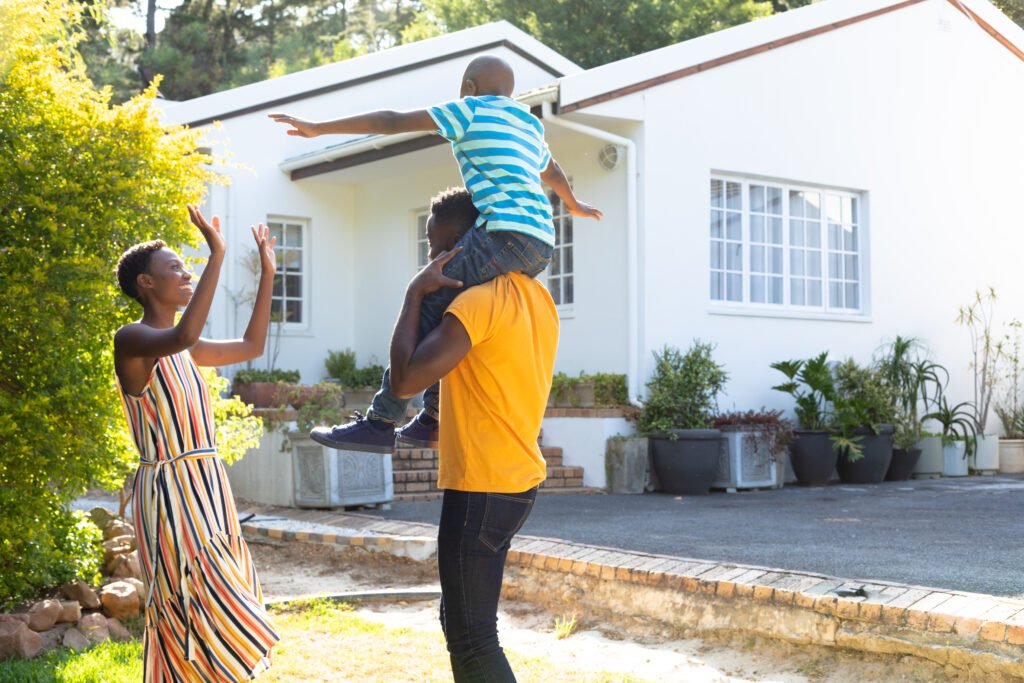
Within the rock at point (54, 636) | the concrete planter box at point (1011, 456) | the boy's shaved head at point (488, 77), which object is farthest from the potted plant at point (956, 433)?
the boy's shaved head at point (488, 77)

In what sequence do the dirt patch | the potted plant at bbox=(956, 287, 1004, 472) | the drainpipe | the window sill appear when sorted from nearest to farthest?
1. the dirt patch
2. the drainpipe
3. the window sill
4. the potted plant at bbox=(956, 287, 1004, 472)

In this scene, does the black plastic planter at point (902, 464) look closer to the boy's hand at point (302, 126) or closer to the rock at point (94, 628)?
the rock at point (94, 628)

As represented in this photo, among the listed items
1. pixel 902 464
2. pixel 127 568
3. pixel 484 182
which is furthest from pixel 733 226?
pixel 484 182

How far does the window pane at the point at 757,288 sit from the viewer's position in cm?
1148

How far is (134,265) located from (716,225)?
8.59 metres

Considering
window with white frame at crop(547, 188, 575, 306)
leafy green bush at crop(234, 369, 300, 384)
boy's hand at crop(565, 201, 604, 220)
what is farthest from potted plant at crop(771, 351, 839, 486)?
boy's hand at crop(565, 201, 604, 220)

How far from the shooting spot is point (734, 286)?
11352 mm

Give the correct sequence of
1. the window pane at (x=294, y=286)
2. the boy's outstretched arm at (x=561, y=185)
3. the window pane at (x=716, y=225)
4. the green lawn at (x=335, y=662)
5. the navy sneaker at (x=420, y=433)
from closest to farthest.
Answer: the navy sneaker at (x=420, y=433) → the boy's outstretched arm at (x=561, y=185) → the green lawn at (x=335, y=662) → the window pane at (x=716, y=225) → the window pane at (x=294, y=286)

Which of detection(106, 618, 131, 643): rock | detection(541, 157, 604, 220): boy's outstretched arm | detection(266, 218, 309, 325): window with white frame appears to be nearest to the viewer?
detection(541, 157, 604, 220): boy's outstretched arm

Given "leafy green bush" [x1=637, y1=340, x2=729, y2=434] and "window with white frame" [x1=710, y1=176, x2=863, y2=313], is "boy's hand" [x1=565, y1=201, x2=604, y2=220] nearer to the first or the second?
"leafy green bush" [x1=637, y1=340, x2=729, y2=434]

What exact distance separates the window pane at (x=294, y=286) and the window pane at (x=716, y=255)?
5326 millimetres

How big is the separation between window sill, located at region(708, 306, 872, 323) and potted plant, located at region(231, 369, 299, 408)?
4603 mm

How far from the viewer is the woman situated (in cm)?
304

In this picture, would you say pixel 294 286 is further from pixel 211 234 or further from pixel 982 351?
pixel 211 234
